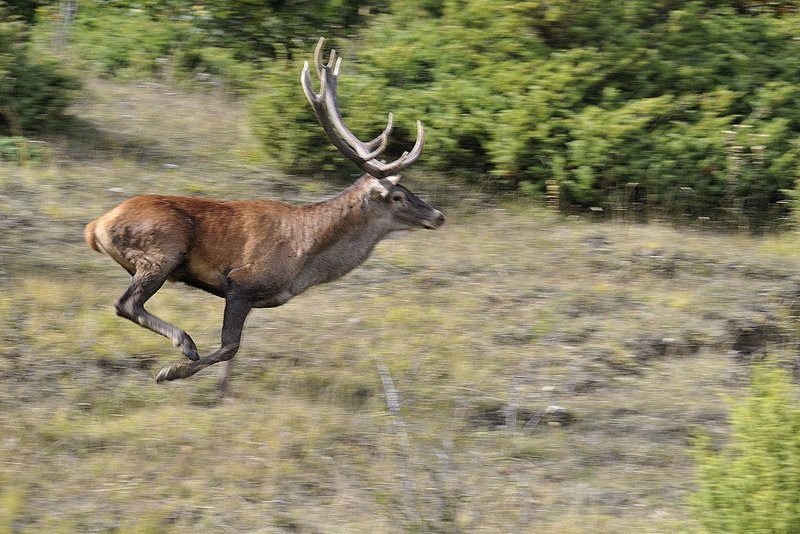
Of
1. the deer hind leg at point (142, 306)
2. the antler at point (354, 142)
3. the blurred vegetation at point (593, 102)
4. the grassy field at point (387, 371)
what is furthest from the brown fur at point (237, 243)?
the blurred vegetation at point (593, 102)

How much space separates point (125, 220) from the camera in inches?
297

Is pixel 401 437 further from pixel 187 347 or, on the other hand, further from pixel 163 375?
pixel 163 375

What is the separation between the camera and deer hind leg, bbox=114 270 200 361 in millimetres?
7504

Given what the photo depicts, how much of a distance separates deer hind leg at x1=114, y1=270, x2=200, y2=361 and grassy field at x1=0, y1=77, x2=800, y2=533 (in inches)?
15.1

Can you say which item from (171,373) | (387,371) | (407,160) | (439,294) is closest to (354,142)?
(407,160)

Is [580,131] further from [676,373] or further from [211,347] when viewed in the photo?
[211,347]

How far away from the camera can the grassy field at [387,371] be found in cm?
683

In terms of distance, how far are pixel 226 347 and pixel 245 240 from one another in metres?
0.69

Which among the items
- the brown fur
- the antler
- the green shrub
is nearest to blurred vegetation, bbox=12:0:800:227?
the antler

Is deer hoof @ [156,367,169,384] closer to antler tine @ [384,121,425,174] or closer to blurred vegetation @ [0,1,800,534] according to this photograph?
blurred vegetation @ [0,1,800,534]

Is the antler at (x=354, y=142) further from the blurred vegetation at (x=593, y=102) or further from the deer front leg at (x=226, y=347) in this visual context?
the blurred vegetation at (x=593, y=102)

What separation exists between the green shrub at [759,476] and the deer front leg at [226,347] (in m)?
3.08

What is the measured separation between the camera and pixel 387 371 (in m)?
8.67

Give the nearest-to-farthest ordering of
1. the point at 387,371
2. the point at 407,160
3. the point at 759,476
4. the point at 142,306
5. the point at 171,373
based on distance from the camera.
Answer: the point at 759,476
the point at 142,306
the point at 171,373
the point at 407,160
the point at 387,371
